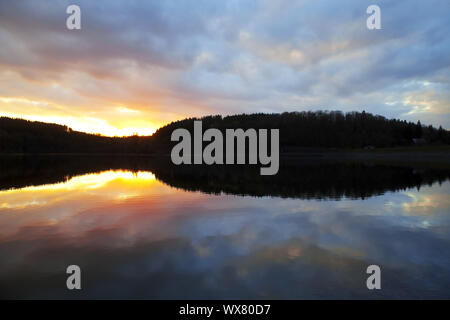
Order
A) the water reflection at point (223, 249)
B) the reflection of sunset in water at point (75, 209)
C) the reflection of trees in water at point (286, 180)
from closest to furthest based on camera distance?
1. the water reflection at point (223, 249)
2. the reflection of sunset in water at point (75, 209)
3. the reflection of trees in water at point (286, 180)

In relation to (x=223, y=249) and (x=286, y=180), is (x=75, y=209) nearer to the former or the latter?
(x=223, y=249)

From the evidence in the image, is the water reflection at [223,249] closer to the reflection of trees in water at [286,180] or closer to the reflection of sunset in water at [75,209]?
the reflection of sunset in water at [75,209]

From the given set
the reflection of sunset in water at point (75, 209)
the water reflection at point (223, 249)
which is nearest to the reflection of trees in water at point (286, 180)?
the reflection of sunset in water at point (75, 209)

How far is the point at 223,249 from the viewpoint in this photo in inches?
448

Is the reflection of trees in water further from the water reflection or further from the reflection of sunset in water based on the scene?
the water reflection

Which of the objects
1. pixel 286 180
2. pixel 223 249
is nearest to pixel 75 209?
pixel 223 249

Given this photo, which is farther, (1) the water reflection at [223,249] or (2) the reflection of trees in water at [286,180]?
(2) the reflection of trees in water at [286,180]

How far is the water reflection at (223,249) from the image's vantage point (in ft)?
26.7

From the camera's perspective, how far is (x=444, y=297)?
7480mm

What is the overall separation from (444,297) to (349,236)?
227 inches

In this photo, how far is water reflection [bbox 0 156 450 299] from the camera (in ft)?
26.7

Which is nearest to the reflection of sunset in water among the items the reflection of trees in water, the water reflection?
the water reflection
